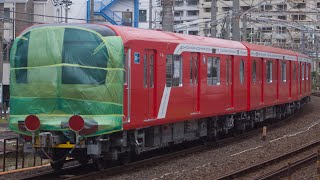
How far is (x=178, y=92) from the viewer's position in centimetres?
1444

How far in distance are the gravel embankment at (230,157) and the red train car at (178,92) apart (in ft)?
2.21

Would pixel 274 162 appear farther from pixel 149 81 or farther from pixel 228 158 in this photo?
pixel 149 81

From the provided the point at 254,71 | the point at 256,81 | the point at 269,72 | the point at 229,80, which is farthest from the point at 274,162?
the point at 269,72

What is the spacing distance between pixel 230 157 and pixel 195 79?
90.2 inches

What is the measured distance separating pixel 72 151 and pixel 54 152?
1.43 feet

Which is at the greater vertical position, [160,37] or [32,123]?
[160,37]

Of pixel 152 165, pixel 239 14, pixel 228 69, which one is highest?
pixel 239 14

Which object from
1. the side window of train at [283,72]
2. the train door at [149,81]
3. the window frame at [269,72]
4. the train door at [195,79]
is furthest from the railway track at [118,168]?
the side window of train at [283,72]

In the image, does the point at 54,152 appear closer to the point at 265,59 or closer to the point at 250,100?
the point at 250,100

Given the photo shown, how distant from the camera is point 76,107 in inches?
445

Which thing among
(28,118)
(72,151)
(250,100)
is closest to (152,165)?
(72,151)

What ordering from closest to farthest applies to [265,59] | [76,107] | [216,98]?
[76,107] → [216,98] → [265,59]

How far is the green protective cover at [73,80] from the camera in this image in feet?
37.1

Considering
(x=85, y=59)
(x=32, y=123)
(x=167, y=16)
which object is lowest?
(x=32, y=123)
